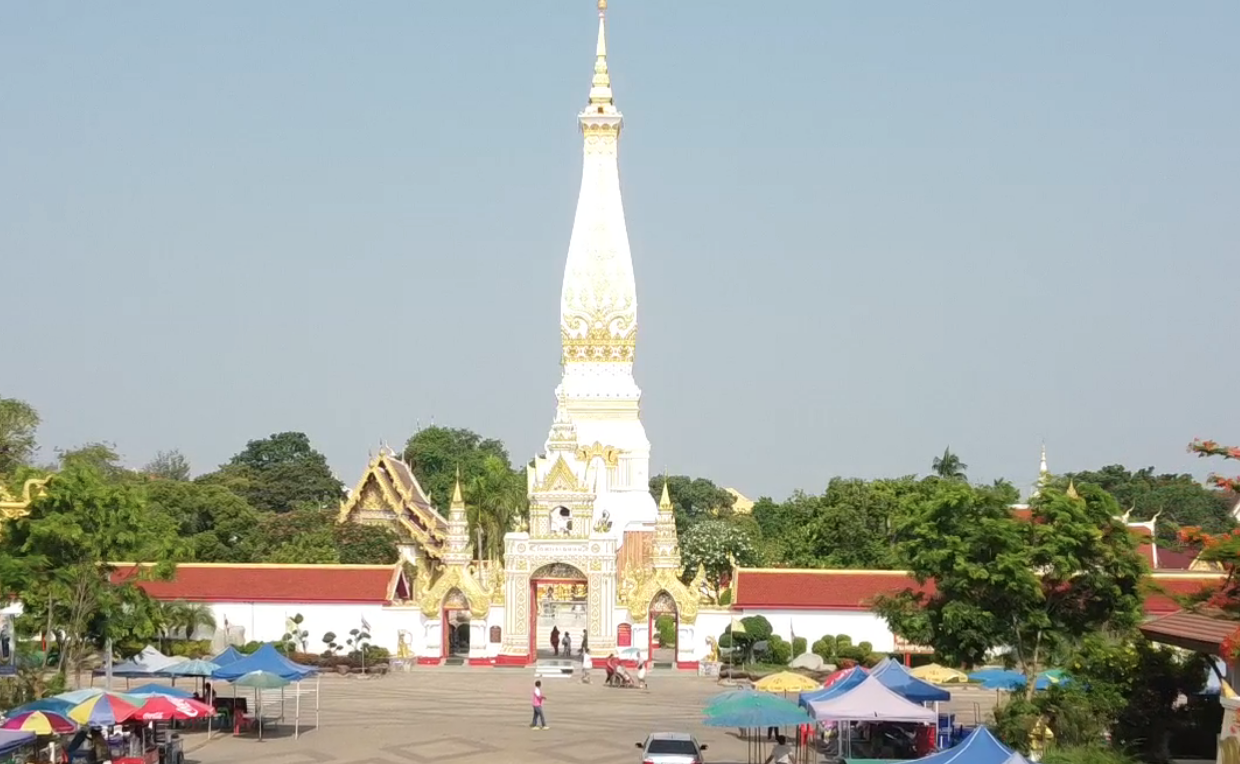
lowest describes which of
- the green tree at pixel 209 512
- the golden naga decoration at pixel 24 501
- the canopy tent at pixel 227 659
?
the canopy tent at pixel 227 659

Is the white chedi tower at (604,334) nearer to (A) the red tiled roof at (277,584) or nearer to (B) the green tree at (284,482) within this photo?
(A) the red tiled roof at (277,584)

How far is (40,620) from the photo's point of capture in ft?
113

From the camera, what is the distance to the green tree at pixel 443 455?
101188 mm

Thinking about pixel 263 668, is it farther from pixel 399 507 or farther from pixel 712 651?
pixel 399 507

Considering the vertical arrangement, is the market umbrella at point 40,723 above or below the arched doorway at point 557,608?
below

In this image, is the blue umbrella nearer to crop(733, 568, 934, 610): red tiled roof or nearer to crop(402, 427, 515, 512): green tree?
crop(733, 568, 934, 610): red tiled roof

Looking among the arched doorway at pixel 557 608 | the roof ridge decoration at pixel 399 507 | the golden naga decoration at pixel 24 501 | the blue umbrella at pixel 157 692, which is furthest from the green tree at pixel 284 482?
the blue umbrella at pixel 157 692

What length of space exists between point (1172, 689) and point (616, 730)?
35.7ft

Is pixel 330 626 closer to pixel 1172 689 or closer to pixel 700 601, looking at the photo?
pixel 700 601

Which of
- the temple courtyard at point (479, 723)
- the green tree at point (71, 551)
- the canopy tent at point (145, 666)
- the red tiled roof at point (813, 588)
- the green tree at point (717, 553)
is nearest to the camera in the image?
the temple courtyard at point (479, 723)

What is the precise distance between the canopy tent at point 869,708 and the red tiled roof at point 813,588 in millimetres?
21714

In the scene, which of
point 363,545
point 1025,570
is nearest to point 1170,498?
point 363,545

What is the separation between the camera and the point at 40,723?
2344 centimetres

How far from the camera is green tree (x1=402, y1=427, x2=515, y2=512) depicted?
332 ft
